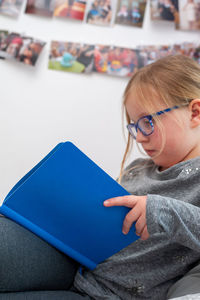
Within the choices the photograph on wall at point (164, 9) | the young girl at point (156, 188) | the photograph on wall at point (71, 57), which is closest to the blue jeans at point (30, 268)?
the young girl at point (156, 188)

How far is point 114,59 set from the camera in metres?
1.29

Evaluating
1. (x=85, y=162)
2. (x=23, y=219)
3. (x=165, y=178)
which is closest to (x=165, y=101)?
(x=165, y=178)

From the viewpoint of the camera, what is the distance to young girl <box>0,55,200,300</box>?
0.70 m

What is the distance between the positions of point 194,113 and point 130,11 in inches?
26.8

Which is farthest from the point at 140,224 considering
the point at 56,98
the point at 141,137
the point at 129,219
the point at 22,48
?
the point at 22,48

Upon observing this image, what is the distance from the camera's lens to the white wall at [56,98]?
129 cm

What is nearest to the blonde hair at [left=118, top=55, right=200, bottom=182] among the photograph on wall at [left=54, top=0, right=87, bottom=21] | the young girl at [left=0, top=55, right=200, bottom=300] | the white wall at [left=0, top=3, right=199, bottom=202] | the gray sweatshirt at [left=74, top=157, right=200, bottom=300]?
the young girl at [left=0, top=55, right=200, bottom=300]

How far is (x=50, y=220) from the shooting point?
0.65m

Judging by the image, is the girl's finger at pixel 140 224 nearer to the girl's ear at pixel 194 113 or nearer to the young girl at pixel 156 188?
the young girl at pixel 156 188

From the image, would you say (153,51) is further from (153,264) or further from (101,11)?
(153,264)

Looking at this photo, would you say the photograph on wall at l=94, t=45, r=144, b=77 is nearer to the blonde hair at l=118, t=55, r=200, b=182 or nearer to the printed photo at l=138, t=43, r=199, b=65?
the printed photo at l=138, t=43, r=199, b=65

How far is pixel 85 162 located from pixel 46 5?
0.92 meters

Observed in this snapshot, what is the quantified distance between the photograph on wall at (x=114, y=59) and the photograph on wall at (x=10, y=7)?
1.07 ft

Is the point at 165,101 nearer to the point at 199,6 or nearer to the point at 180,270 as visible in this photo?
the point at 180,270
